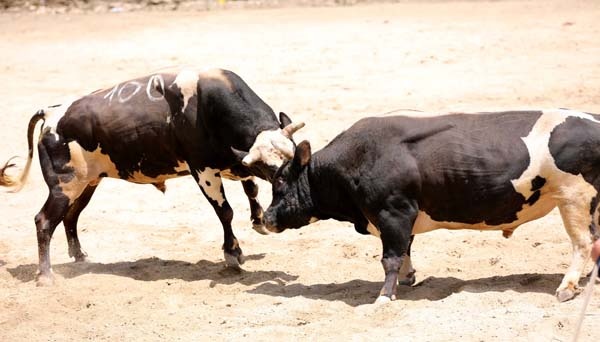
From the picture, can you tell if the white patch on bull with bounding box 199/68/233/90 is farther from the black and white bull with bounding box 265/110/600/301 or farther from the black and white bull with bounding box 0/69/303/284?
the black and white bull with bounding box 265/110/600/301

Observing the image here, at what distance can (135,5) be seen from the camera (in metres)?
23.6

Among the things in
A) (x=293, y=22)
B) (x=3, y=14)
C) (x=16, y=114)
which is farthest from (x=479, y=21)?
(x=3, y=14)

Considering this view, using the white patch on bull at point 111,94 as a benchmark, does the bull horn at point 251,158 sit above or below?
below

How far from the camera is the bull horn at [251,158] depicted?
1019 centimetres

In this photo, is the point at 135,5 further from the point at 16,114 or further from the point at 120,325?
the point at 120,325

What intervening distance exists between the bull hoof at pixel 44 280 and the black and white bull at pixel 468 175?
283 centimetres

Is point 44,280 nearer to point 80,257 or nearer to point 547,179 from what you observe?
point 80,257

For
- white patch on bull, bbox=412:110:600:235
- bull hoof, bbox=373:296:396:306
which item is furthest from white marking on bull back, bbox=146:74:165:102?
white patch on bull, bbox=412:110:600:235

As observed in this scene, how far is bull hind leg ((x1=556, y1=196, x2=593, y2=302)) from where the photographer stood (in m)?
8.77

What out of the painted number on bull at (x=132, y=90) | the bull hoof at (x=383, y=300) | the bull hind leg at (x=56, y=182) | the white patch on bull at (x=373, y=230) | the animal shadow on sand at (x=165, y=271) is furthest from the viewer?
the bull hind leg at (x=56, y=182)

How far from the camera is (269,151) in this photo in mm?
10219

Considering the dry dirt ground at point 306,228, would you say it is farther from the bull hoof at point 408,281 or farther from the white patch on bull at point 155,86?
the white patch on bull at point 155,86

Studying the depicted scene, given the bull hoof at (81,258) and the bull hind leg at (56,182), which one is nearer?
the bull hind leg at (56,182)

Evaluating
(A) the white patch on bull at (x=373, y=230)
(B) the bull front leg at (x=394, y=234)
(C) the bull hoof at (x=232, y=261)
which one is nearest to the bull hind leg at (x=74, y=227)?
(C) the bull hoof at (x=232, y=261)
